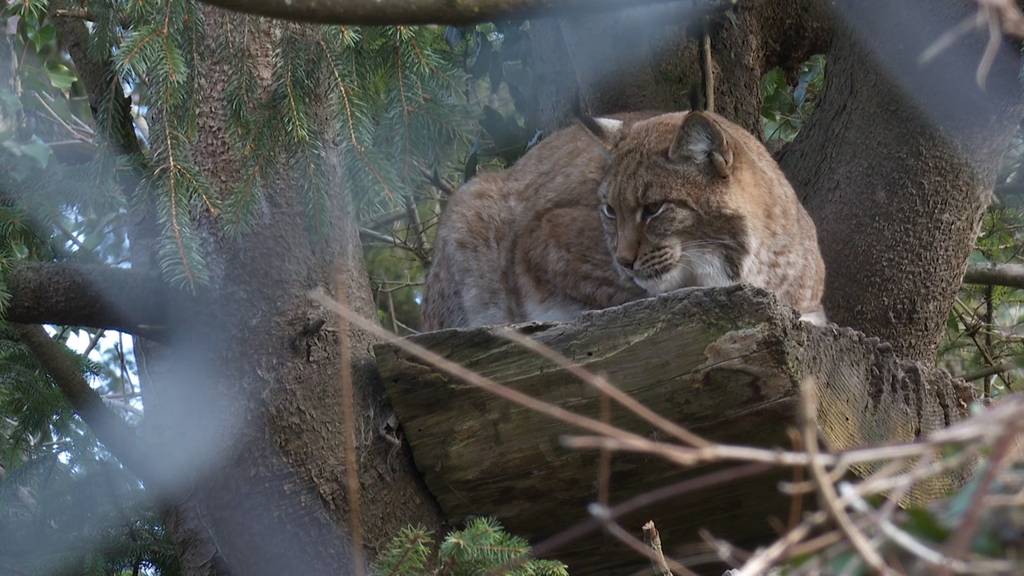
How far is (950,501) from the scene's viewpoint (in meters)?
1.34

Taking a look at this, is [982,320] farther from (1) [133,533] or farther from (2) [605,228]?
(1) [133,533]

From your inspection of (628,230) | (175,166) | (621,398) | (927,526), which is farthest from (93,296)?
(927,526)

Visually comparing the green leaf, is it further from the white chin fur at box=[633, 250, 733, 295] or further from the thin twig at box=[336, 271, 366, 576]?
the white chin fur at box=[633, 250, 733, 295]

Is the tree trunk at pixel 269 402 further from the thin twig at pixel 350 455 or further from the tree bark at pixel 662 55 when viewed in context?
the tree bark at pixel 662 55

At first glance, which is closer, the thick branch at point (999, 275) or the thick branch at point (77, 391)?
the thick branch at point (77, 391)

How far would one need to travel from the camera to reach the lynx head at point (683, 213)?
11.5ft

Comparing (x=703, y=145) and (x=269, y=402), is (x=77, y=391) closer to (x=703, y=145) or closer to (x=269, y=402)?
(x=269, y=402)

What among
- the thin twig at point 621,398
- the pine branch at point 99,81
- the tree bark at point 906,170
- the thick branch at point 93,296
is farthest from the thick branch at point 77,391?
the tree bark at point 906,170

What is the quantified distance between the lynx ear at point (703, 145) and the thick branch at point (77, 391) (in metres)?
1.75

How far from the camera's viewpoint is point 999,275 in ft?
15.1

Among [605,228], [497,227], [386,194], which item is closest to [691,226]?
[605,228]

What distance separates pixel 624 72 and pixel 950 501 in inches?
121

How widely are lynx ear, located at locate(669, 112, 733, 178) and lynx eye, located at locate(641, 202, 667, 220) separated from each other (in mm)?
139

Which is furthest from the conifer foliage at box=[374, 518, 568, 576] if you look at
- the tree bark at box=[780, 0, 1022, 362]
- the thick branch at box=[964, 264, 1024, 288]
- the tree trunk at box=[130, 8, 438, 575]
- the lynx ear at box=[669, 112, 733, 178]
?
the thick branch at box=[964, 264, 1024, 288]
